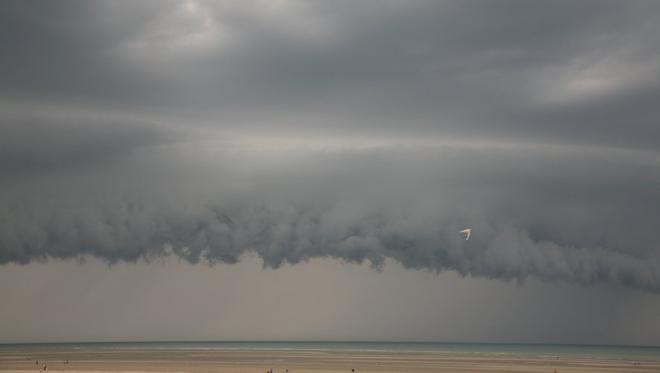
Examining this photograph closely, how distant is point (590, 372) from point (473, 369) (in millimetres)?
26101

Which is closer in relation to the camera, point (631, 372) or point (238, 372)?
point (238, 372)

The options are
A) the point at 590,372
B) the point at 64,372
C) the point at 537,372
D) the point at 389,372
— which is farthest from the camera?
the point at 590,372

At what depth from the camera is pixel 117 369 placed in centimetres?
12625

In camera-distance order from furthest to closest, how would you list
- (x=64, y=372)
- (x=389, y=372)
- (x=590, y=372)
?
(x=590, y=372), (x=389, y=372), (x=64, y=372)

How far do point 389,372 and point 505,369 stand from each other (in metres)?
32.4

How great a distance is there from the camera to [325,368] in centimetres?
13750

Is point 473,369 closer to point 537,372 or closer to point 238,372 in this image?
point 537,372

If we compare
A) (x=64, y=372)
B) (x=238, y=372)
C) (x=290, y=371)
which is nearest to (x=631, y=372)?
(x=290, y=371)

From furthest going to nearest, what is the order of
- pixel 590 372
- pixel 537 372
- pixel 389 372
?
pixel 590 372, pixel 537 372, pixel 389 372

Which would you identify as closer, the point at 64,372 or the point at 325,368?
the point at 64,372

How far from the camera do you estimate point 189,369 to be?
4956 inches

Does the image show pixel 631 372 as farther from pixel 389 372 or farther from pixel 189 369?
pixel 189 369

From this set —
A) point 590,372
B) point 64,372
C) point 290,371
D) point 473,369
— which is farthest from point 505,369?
point 64,372

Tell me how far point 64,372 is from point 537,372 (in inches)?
3486
